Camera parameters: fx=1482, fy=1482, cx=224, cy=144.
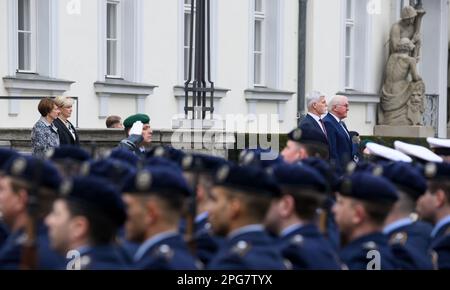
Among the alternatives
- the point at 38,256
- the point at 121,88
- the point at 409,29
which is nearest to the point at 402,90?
the point at 409,29

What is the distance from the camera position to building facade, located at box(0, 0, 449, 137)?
19.4 m

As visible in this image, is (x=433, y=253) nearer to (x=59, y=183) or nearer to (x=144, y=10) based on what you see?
(x=59, y=183)

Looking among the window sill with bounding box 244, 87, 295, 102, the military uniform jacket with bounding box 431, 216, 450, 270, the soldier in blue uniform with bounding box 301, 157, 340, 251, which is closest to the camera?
the soldier in blue uniform with bounding box 301, 157, 340, 251

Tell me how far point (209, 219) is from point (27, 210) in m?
0.90

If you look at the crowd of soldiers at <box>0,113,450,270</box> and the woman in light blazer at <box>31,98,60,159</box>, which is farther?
the woman in light blazer at <box>31,98,60,159</box>

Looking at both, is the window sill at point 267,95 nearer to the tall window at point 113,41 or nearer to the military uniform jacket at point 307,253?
the tall window at point 113,41

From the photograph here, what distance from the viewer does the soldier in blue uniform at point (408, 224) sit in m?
6.83

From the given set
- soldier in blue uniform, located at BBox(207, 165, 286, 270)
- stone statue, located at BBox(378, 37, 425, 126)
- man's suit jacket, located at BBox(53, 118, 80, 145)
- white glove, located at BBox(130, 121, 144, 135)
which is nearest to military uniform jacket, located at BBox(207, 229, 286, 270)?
soldier in blue uniform, located at BBox(207, 165, 286, 270)

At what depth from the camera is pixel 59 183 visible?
6.25 metres

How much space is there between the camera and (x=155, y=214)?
5.98 m

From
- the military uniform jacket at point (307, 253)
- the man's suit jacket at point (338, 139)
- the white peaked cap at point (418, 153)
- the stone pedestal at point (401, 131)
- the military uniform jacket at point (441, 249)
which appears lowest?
the stone pedestal at point (401, 131)

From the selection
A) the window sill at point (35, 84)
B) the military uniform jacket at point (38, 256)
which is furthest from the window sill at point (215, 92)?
the military uniform jacket at point (38, 256)

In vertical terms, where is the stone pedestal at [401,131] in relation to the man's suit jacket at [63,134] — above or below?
below

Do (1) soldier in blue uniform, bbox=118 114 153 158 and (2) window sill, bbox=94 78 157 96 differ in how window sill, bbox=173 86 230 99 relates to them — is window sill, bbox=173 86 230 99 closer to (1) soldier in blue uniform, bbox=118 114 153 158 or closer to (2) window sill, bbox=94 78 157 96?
(2) window sill, bbox=94 78 157 96
